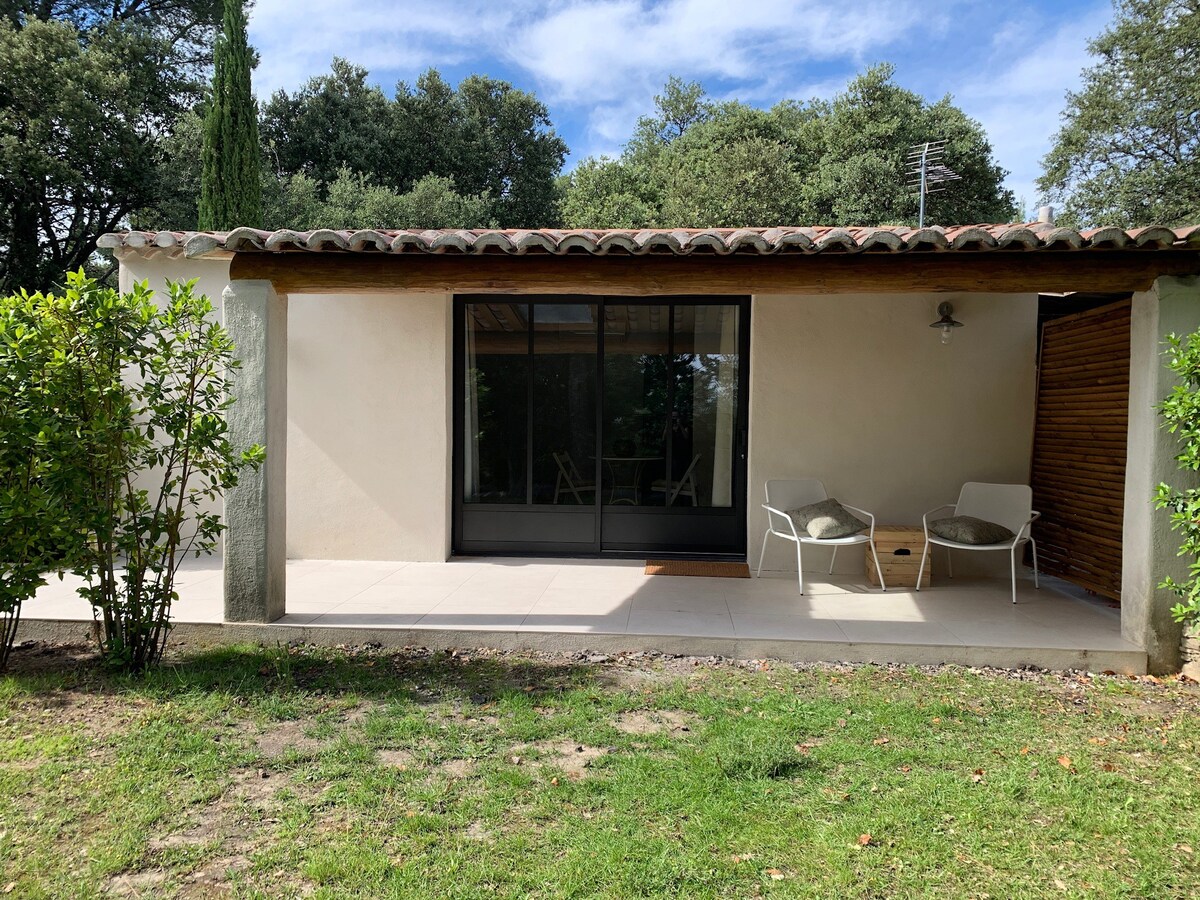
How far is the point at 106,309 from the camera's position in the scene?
12.0ft

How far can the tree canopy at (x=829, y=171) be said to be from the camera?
19.8 m

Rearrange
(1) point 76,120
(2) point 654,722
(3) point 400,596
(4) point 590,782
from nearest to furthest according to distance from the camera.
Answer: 1. (4) point 590,782
2. (2) point 654,722
3. (3) point 400,596
4. (1) point 76,120

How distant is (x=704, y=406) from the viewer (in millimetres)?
7125

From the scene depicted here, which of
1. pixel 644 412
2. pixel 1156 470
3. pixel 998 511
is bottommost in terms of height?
pixel 998 511

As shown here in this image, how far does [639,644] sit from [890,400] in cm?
361

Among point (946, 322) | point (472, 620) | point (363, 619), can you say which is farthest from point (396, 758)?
point (946, 322)

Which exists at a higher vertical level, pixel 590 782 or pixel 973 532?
pixel 973 532

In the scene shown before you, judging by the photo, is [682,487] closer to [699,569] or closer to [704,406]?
[704,406]

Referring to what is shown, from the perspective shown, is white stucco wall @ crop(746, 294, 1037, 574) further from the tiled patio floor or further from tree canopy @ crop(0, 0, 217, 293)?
tree canopy @ crop(0, 0, 217, 293)

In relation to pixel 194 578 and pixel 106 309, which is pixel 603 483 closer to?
pixel 194 578

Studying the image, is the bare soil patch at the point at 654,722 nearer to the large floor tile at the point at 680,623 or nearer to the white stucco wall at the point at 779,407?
the large floor tile at the point at 680,623

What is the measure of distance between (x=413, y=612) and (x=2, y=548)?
228cm

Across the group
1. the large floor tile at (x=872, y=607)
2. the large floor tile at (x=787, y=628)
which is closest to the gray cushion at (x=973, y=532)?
the large floor tile at (x=872, y=607)

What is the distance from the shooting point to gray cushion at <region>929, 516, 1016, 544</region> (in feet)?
18.2
